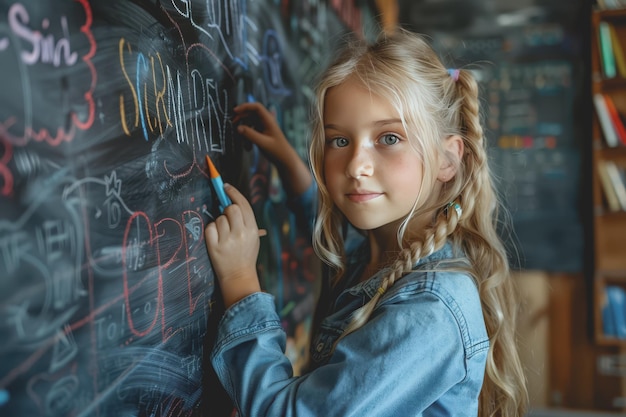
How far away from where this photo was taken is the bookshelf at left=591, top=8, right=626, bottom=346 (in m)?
3.15

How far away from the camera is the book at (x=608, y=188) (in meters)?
3.14

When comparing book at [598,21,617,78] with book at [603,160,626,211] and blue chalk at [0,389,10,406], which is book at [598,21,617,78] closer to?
book at [603,160,626,211]

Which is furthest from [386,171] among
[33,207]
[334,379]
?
[33,207]

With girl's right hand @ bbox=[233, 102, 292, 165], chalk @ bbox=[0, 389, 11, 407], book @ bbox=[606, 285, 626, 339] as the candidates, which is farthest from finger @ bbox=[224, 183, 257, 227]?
book @ bbox=[606, 285, 626, 339]

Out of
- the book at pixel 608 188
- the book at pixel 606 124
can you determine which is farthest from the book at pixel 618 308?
the book at pixel 606 124

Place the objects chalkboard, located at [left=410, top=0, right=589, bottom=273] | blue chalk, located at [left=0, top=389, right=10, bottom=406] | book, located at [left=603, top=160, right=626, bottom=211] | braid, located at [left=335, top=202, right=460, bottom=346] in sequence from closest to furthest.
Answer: blue chalk, located at [left=0, top=389, right=10, bottom=406]
braid, located at [left=335, top=202, right=460, bottom=346]
book, located at [left=603, top=160, right=626, bottom=211]
chalkboard, located at [left=410, top=0, right=589, bottom=273]

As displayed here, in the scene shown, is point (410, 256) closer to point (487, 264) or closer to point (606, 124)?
point (487, 264)

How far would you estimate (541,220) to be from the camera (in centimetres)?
344

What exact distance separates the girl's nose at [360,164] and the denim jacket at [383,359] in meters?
0.21

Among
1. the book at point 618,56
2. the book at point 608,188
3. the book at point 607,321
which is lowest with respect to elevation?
the book at point 607,321

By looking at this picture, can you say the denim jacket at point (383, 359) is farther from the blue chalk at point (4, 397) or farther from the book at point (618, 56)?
the book at point (618, 56)

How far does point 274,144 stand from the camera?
4.47ft

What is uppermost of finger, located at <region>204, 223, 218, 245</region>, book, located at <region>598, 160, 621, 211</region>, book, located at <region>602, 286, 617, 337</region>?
finger, located at <region>204, 223, 218, 245</region>

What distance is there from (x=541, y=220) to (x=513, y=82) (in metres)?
0.87
